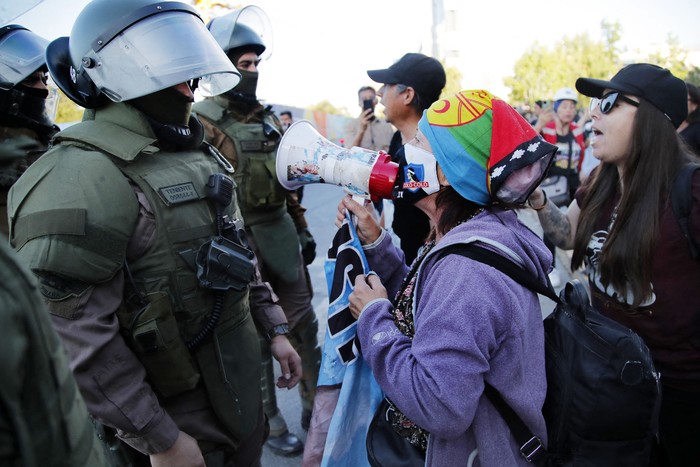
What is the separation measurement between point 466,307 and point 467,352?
0.37ft

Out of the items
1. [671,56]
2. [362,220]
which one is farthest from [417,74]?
[671,56]

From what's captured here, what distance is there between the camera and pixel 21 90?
2482 mm

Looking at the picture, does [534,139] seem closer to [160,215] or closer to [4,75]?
[160,215]

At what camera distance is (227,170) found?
1991mm

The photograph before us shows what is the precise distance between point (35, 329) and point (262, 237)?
257cm

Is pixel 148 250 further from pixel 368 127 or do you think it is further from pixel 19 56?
pixel 368 127

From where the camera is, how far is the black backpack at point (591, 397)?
1321 millimetres

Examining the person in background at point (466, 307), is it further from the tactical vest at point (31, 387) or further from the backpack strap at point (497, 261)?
the tactical vest at point (31, 387)

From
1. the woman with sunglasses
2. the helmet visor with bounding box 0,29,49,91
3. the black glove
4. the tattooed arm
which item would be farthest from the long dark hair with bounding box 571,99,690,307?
the helmet visor with bounding box 0,29,49,91

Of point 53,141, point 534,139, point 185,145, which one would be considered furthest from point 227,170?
point 534,139

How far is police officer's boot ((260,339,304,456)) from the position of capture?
10.2ft

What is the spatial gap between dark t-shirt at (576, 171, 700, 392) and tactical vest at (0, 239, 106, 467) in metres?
2.11

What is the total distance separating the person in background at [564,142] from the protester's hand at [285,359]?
4.27 metres

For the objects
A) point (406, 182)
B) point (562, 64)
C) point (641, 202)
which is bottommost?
point (562, 64)
